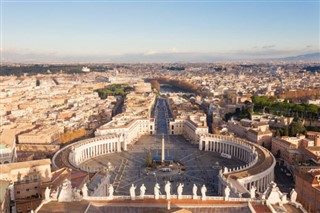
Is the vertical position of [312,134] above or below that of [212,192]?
above

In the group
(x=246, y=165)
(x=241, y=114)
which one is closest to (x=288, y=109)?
(x=241, y=114)

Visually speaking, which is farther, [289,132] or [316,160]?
[289,132]

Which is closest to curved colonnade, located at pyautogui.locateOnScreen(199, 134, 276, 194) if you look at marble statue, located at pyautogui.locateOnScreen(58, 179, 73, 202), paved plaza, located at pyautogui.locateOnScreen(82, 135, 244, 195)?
paved plaza, located at pyautogui.locateOnScreen(82, 135, 244, 195)

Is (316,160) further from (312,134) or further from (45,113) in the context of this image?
(45,113)

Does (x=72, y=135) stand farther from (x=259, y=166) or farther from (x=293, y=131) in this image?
(x=293, y=131)

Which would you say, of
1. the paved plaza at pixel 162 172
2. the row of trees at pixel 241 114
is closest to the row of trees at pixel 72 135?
the paved plaza at pixel 162 172

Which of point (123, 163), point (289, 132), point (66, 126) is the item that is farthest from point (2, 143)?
point (289, 132)

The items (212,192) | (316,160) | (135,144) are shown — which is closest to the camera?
(212,192)
